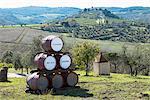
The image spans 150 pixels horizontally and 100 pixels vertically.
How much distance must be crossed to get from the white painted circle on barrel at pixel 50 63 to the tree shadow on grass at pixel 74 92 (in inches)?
67.2

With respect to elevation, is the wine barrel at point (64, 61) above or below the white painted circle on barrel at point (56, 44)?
below

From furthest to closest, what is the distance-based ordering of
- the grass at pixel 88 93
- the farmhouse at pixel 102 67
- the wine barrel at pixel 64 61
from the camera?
the farmhouse at pixel 102 67, the wine barrel at pixel 64 61, the grass at pixel 88 93

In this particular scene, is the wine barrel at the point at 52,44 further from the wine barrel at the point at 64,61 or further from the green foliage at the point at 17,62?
the green foliage at the point at 17,62

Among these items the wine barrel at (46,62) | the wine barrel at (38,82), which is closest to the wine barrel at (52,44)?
the wine barrel at (46,62)

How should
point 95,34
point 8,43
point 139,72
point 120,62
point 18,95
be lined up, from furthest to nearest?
point 95,34 < point 8,43 < point 120,62 < point 139,72 < point 18,95

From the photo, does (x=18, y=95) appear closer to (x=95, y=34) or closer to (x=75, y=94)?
(x=75, y=94)

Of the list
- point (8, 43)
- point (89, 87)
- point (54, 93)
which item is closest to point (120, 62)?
point (89, 87)

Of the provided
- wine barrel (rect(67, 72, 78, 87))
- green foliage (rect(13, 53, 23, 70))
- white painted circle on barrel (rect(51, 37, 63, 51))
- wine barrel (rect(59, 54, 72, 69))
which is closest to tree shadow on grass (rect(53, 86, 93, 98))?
wine barrel (rect(67, 72, 78, 87))

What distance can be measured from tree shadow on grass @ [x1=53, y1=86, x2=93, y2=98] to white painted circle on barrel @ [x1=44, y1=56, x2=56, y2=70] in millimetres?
1707

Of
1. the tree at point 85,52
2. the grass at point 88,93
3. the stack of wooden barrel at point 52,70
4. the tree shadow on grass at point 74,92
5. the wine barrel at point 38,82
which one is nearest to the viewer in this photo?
the grass at point 88,93

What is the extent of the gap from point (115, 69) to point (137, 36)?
4432 inches

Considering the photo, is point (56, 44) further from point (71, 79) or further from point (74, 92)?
point (74, 92)

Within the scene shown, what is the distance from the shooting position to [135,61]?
4841 centimetres

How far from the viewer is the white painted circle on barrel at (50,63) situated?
2545 cm
